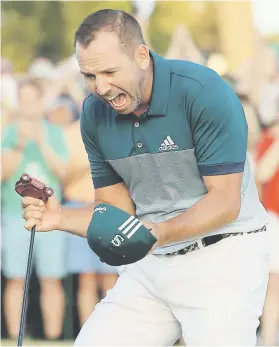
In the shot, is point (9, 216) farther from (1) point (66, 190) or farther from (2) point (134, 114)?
(2) point (134, 114)

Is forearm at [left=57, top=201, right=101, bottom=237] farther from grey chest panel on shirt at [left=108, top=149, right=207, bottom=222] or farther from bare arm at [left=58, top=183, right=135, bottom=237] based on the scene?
grey chest panel on shirt at [left=108, top=149, right=207, bottom=222]

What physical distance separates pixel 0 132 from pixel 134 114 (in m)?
3.45

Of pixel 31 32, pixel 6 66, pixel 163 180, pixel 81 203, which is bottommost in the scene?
pixel 81 203

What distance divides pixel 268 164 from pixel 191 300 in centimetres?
304

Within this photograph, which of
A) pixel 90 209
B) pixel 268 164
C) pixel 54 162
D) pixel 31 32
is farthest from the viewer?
pixel 31 32

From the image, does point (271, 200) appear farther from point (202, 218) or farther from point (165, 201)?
point (202, 218)

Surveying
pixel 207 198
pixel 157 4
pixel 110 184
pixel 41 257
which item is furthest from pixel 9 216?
pixel 207 198

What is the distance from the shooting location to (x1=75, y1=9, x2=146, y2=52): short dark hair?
11.2 feet

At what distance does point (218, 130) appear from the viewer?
344cm

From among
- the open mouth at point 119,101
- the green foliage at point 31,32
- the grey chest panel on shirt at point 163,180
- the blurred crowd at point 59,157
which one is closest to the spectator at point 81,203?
the blurred crowd at point 59,157

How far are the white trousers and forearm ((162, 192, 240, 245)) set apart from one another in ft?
0.71

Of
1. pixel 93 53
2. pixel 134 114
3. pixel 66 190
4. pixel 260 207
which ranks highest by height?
pixel 93 53

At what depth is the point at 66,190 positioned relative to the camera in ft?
22.4

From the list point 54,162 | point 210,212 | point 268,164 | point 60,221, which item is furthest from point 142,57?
point 54,162
